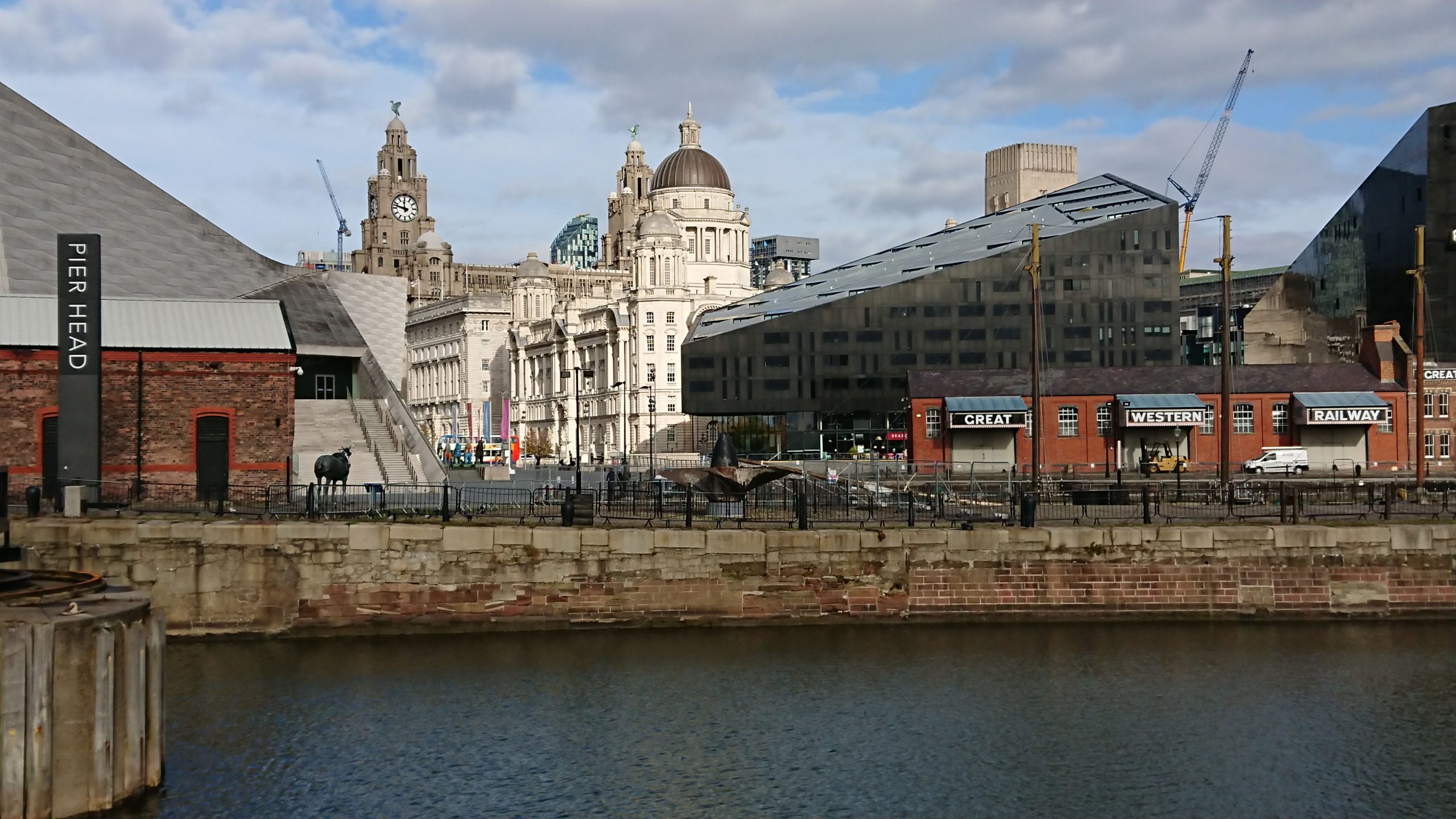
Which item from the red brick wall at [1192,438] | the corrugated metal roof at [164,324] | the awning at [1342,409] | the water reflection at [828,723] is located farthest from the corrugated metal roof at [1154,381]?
the water reflection at [828,723]

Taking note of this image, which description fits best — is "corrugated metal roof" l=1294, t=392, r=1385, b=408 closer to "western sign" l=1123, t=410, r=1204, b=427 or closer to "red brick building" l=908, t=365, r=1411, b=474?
"red brick building" l=908, t=365, r=1411, b=474

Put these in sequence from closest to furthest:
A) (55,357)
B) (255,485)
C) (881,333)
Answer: (255,485) → (55,357) → (881,333)

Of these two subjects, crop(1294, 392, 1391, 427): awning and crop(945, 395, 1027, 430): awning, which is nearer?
crop(1294, 392, 1391, 427): awning

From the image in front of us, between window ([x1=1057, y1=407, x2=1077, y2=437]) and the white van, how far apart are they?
8.68m

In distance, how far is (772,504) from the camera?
43062 mm

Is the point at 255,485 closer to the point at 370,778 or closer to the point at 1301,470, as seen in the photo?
the point at 370,778

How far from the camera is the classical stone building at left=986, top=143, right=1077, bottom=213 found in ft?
616

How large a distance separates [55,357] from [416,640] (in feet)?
56.8

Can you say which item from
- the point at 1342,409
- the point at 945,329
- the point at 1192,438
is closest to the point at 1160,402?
the point at 1192,438

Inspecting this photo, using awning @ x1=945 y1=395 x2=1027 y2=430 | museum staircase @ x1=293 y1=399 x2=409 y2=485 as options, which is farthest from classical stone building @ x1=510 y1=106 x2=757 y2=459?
museum staircase @ x1=293 y1=399 x2=409 y2=485

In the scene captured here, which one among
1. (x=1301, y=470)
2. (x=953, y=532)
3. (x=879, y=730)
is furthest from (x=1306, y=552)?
(x=1301, y=470)

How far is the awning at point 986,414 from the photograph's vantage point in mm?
74188

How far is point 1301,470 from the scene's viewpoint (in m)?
70.1

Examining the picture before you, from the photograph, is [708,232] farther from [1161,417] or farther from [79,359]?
[79,359]
